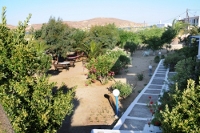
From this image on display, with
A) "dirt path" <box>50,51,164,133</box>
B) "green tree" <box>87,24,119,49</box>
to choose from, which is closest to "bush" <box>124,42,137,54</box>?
"green tree" <box>87,24,119,49</box>

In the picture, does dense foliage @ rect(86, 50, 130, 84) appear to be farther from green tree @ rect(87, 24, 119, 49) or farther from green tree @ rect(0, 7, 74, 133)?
green tree @ rect(87, 24, 119, 49)

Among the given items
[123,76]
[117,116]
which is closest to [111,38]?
[123,76]

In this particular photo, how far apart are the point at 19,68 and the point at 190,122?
3.29 metres

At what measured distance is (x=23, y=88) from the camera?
3.90 m

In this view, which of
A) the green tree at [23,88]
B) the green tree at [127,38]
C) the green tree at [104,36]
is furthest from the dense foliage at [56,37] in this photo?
the green tree at [23,88]

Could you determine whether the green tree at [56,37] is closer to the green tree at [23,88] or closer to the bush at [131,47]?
the bush at [131,47]

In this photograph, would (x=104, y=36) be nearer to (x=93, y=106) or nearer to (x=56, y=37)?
(x=56, y=37)

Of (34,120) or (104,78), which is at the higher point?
(34,120)

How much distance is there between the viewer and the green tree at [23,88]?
3.80 metres

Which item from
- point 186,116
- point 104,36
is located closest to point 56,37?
point 104,36

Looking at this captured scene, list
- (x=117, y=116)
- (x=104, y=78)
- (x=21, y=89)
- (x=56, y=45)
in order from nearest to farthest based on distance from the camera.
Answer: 1. (x=21, y=89)
2. (x=117, y=116)
3. (x=104, y=78)
4. (x=56, y=45)

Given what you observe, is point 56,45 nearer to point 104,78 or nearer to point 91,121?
point 104,78

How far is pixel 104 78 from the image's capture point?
14797 millimetres

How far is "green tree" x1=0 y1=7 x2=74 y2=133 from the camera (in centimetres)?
380
